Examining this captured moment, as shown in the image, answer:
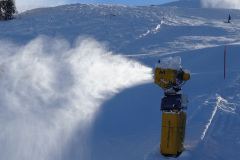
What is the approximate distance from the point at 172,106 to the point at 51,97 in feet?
12.4

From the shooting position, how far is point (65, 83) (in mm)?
8766

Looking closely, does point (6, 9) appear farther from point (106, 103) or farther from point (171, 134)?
point (171, 134)

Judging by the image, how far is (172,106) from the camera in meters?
4.61

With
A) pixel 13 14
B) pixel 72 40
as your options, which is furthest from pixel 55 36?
pixel 13 14

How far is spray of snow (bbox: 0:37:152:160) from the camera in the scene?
5555 millimetres

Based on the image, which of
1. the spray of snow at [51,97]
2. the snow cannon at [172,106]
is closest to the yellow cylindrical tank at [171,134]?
the snow cannon at [172,106]

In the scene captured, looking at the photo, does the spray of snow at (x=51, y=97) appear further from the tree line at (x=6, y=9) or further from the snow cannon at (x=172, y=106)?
the tree line at (x=6, y=9)

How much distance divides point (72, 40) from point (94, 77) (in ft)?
29.0

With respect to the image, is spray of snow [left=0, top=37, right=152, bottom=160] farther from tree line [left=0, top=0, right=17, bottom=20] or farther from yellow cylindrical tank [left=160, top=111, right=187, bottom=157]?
tree line [left=0, top=0, right=17, bottom=20]

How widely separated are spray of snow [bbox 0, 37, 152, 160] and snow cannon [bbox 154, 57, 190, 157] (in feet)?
4.96

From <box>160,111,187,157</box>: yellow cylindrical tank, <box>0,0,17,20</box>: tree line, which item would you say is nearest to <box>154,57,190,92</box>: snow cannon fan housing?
<box>160,111,187,157</box>: yellow cylindrical tank

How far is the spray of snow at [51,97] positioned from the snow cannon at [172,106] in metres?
1.51

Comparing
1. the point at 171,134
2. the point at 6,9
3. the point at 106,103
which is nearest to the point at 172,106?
the point at 171,134

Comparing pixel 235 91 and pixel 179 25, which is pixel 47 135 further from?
pixel 179 25
